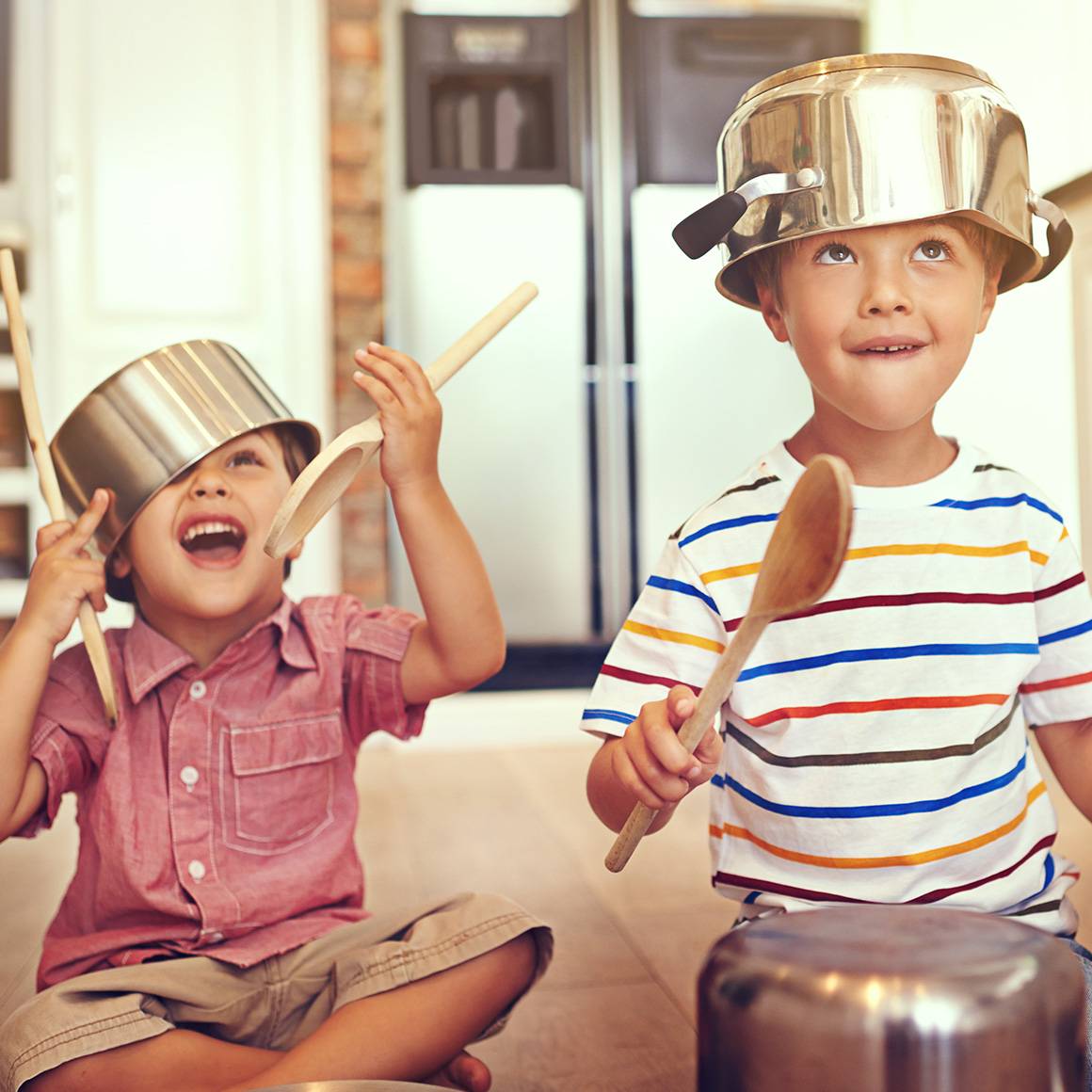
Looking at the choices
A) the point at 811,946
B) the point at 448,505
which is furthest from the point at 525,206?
the point at 811,946

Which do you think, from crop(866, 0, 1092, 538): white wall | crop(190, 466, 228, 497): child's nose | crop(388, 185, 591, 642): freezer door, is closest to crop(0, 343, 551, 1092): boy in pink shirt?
crop(190, 466, 228, 497): child's nose

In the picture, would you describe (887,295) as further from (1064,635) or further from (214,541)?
(214,541)

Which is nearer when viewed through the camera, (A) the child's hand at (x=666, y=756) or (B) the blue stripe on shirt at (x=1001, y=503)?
(A) the child's hand at (x=666, y=756)

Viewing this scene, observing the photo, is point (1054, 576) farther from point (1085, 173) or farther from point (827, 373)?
point (1085, 173)

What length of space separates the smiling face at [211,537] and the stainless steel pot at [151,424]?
2 cm

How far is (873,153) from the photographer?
650 millimetres

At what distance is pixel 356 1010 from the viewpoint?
30.5 inches

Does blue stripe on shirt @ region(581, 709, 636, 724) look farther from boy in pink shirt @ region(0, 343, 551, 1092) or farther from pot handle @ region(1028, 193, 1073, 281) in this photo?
pot handle @ region(1028, 193, 1073, 281)

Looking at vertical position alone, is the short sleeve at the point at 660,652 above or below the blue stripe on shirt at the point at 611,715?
above

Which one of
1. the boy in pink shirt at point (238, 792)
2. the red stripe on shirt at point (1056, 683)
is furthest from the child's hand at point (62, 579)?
the red stripe on shirt at point (1056, 683)

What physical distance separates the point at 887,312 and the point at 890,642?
186 millimetres

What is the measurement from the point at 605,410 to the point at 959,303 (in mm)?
1734

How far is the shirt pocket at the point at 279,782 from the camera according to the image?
33.6 inches

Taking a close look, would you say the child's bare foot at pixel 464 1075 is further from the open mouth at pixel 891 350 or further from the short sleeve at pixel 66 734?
the open mouth at pixel 891 350
